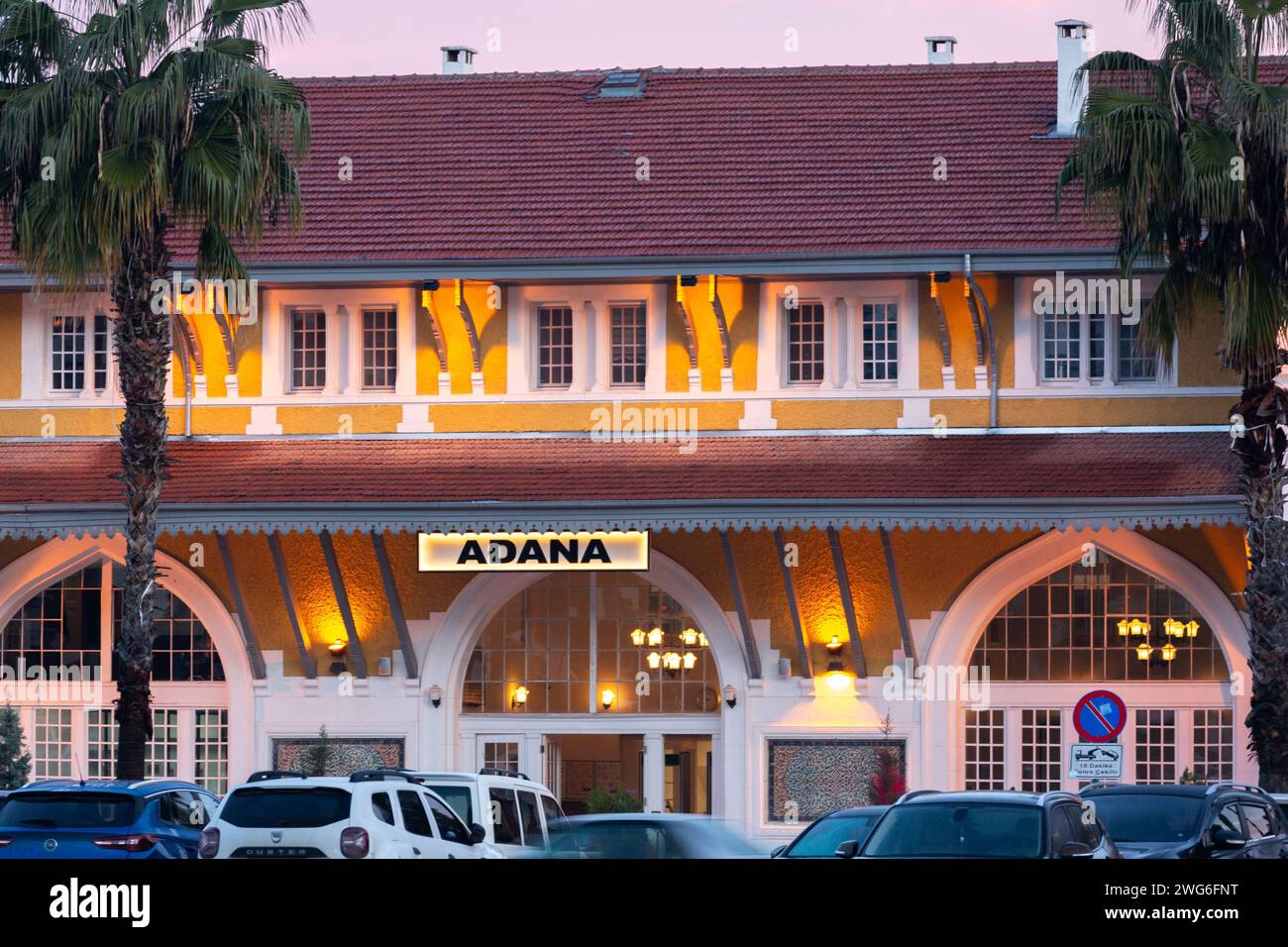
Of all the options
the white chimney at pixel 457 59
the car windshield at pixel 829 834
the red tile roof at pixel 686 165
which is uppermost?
the white chimney at pixel 457 59

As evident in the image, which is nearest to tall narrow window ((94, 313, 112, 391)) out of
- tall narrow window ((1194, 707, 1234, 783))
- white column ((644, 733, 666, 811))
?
white column ((644, 733, 666, 811))

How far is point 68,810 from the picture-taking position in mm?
17703

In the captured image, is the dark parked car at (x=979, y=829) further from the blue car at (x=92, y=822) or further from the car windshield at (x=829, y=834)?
the blue car at (x=92, y=822)

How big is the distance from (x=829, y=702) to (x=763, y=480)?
11.0 feet

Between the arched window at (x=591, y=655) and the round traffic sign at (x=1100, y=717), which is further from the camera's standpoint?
the arched window at (x=591, y=655)

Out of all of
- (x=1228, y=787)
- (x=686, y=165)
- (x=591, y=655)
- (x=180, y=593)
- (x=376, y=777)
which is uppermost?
(x=686, y=165)

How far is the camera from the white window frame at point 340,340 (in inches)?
1163

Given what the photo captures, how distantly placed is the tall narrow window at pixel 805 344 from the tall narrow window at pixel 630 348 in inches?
80.8

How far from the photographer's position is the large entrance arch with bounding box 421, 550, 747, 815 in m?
28.5

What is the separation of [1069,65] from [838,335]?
18.7 feet

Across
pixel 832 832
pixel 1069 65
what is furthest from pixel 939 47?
pixel 832 832

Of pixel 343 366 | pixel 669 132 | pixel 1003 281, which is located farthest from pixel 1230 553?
pixel 343 366

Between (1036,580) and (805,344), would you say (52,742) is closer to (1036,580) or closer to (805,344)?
(805,344)

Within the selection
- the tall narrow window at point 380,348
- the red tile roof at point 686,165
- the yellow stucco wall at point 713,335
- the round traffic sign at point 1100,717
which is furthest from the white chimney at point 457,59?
the round traffic sign at point 1100,717
